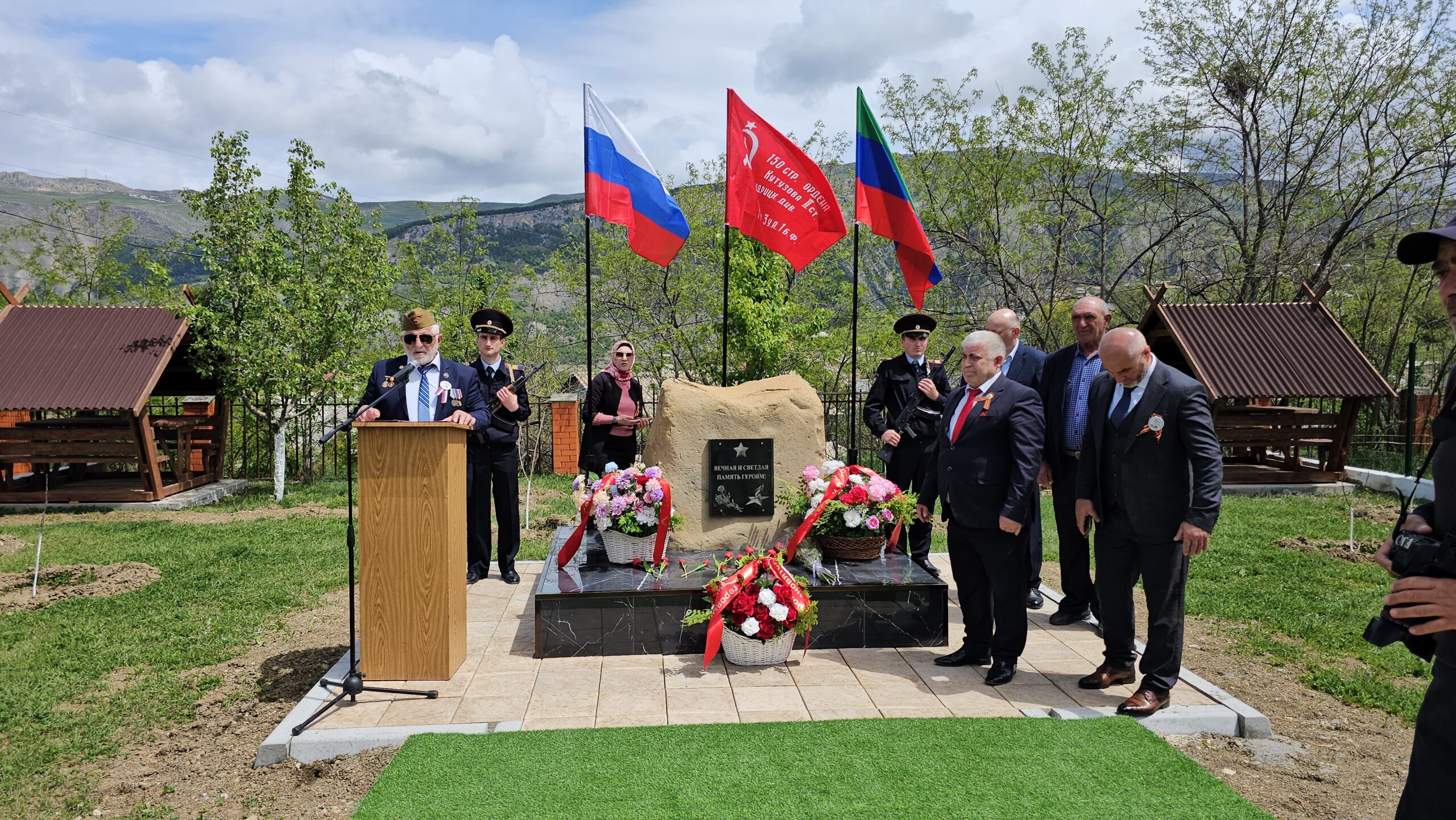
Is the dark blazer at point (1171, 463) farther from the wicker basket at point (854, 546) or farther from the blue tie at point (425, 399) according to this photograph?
the blue tie at point (425, 399)

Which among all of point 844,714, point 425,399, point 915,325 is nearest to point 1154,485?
point 844,714

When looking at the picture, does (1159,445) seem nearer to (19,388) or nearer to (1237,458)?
(1237,458)

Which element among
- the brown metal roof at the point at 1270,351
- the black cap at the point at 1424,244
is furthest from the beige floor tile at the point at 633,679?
the brown metal roof at the point at 1270,351

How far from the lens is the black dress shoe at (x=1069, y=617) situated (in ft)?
18.9

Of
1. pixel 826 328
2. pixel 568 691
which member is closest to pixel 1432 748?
pixel 568 691

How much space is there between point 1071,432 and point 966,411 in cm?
110

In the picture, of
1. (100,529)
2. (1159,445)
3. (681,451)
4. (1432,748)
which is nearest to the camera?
(1432,748)

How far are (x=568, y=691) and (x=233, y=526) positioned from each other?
685cm

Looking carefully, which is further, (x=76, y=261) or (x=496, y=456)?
(x=76, y=261)

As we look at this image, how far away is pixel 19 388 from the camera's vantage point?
34.2 ft

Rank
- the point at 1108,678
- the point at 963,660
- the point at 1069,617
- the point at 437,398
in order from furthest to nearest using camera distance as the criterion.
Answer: the point at 1069,617 < the point at 437,398 < the point at 963,660 < the point at 1108,678

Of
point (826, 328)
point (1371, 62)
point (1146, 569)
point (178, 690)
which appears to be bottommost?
point (178, 690)

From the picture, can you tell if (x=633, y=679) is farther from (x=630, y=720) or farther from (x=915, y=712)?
(x=915, y=712)

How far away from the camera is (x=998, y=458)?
462 centimetres
